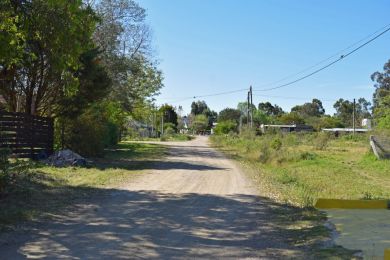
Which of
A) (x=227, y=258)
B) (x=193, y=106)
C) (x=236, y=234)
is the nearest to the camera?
(x=227, y=258)

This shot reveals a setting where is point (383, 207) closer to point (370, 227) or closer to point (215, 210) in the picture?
point (370, 227)

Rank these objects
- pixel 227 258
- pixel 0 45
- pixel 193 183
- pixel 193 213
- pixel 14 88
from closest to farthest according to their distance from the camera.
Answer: pixel 227 258 < pixel 193 213 < pixel 0 45 < pixel 193 183 < pixel 14 88

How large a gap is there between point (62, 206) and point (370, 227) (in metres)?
6.54

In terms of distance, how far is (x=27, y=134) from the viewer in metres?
21.4

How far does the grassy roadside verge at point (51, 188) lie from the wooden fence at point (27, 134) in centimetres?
186

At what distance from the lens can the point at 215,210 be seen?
11266 millimetres

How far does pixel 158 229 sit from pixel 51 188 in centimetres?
583

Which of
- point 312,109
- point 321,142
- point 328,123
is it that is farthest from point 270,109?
point 321,142

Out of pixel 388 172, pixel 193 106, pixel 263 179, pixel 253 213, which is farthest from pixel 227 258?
pixel 193 106

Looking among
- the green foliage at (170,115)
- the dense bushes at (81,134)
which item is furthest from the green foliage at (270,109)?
the dense bushes at (81,134)

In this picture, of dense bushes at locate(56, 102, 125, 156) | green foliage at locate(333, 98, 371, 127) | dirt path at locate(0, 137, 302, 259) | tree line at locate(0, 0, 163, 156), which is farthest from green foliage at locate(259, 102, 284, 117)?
dirt path at locate(0, 137, 302, 259)

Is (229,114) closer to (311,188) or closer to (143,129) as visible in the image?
(143,129)

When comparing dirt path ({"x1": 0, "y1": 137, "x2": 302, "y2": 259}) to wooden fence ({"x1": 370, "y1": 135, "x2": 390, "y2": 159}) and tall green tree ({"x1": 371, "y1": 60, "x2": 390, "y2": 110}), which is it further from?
tall green tree ({"x1": 371, "y1": 60, "x2": 390, "y2": 110})

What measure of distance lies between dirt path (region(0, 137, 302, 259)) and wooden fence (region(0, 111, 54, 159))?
7562mm
